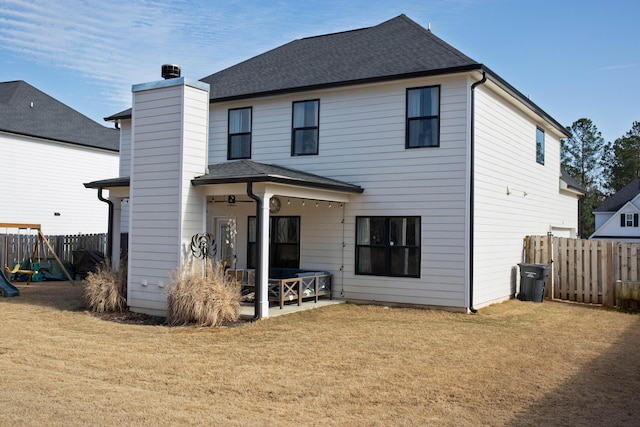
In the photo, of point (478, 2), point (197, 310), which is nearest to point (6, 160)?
point (197, 310)

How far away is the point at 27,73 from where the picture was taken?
2906 centimetres

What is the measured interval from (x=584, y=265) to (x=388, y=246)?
18.7 feet

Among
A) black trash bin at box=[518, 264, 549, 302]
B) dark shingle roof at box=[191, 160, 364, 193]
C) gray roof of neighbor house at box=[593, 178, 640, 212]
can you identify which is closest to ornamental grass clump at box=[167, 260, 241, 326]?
dark shingle roof at box=[191, 160, 364, 193]

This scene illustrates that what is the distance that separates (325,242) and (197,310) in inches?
184

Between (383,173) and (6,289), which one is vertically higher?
(383,173)

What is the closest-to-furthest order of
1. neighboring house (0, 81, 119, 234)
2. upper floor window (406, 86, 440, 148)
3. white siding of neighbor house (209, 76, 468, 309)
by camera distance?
white siding of neighbor house (209, 76, 468, 309) < upper floor window (406, 86, 440, 148) < neighboring house (0, 81, 119, 234)

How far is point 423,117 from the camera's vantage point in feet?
43.5

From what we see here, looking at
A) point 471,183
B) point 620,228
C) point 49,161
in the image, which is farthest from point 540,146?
point 620,228

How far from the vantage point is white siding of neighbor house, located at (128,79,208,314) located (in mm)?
11852

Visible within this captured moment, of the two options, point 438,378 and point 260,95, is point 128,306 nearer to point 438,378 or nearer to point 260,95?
point 260,95

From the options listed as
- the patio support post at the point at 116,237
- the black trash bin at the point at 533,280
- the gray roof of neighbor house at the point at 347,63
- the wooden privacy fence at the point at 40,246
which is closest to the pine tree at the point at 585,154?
the gray roof of neighbor house at the point at 347,63

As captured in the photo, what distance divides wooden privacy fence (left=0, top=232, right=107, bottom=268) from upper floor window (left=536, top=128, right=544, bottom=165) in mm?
15990

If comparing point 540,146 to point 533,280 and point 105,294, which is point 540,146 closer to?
point 533,280

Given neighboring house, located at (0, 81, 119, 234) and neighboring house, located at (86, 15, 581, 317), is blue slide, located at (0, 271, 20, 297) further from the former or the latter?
neighboring house, located at (0, 81, 119, 234)
